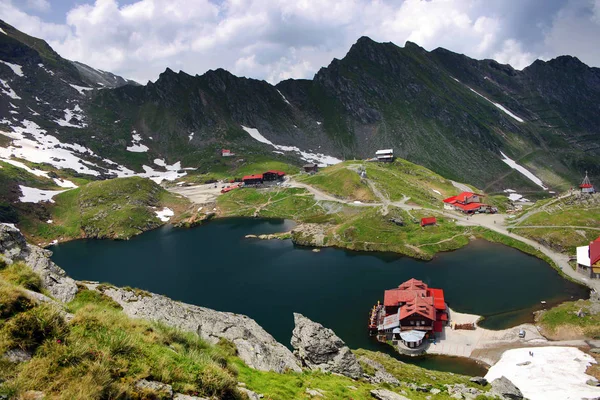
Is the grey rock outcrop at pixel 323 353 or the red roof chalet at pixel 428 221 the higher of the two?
the red roof chalet at pixel 428 221

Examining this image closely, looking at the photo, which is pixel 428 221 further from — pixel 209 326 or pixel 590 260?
pixel 209 326

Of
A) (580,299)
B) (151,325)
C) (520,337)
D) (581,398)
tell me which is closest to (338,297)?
(520,337)

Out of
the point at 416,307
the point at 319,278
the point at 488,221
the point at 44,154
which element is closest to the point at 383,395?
the point at 416,307

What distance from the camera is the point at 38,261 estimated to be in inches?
885

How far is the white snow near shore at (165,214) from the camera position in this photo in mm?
131400

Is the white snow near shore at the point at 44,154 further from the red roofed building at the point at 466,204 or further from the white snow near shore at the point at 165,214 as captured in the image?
the red roofed building at the point at 466,204

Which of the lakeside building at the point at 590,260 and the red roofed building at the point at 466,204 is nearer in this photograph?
the lakeside building at the point at 590,260

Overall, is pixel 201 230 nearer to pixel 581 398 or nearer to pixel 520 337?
pixel 520 337

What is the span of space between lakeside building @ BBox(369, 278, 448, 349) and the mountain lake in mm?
2352

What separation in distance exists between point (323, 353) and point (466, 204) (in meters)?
101

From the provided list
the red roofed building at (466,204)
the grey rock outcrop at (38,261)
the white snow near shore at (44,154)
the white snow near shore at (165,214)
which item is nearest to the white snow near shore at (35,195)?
the white snow near shore at (44,154)

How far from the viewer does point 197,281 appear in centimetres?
7569

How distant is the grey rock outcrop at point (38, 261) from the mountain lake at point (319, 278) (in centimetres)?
3725

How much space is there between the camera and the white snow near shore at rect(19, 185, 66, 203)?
428ft
